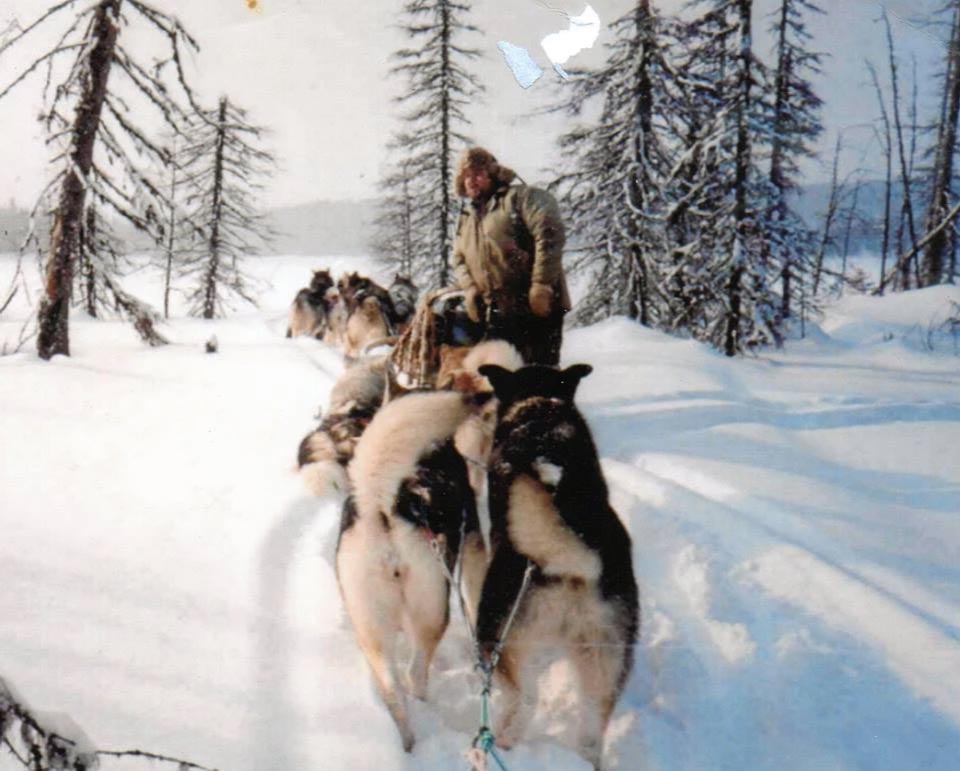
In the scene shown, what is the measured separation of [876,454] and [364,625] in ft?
13.4

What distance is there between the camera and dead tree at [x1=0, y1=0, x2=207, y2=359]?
3.54 m

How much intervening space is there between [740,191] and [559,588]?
1099 centimetres

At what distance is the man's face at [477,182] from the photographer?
172 inches

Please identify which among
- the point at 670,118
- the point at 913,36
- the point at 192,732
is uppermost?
the point at 670,118

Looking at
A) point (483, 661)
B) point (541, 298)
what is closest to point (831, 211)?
point (541, 298)

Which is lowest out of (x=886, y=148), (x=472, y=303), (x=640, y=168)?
(x=472, y=303)

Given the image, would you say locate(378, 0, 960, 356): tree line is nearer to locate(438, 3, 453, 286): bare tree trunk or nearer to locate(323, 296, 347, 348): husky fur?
locate(438, 3, 453, 286): bare tree trunk

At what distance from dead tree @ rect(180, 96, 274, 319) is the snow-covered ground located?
1.53 m

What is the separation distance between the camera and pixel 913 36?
4.43 metres

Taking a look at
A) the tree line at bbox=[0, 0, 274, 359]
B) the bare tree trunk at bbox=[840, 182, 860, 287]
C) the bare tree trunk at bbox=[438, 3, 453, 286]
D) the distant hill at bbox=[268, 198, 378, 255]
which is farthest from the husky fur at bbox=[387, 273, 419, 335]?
the bare tree trunk at bbox=[840, 182, 860, 287]

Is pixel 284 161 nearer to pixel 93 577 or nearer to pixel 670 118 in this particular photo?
pixel 93 577

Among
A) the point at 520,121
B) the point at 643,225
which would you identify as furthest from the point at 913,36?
the point at 643,225

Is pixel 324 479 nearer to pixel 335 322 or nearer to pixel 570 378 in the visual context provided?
pixel 570 378

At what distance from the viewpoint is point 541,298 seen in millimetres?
4379
